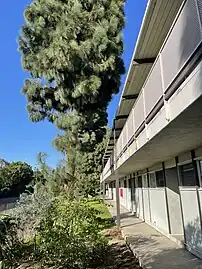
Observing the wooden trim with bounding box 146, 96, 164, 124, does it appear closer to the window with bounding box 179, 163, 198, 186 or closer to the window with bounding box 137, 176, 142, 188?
the window with bounding box 179, 163, 198, 186

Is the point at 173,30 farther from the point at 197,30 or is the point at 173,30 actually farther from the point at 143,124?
the point at 143,124

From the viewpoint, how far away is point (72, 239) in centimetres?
635

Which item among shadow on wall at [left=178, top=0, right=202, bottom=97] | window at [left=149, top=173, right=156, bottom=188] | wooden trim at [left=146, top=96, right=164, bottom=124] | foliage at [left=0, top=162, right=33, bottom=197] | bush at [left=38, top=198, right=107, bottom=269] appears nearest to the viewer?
shadow on wall at [left=178, top=0, right=202, bottom=97]

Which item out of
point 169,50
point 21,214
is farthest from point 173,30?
point 21,214

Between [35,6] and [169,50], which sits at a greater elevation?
[35,6]

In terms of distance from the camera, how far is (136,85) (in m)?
9.28

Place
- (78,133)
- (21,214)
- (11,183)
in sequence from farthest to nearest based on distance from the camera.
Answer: (11,183), (78,133), (21,214)

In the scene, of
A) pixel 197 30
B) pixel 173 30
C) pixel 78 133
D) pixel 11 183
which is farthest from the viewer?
pixel 11 183

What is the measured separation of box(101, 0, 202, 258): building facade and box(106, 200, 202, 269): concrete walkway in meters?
0.29

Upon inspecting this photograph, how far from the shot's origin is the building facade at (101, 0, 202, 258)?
3.25 meters

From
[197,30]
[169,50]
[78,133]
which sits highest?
[78,133]

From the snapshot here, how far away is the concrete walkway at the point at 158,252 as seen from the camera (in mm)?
6336

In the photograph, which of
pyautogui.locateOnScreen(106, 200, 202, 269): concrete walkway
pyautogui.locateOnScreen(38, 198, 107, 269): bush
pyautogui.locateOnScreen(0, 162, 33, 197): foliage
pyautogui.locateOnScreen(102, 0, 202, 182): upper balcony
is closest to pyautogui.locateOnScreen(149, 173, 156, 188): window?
pyautogui.locateOnScreen(106, 200, 202, 269): concrete walkway

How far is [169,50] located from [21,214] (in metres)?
7.24
